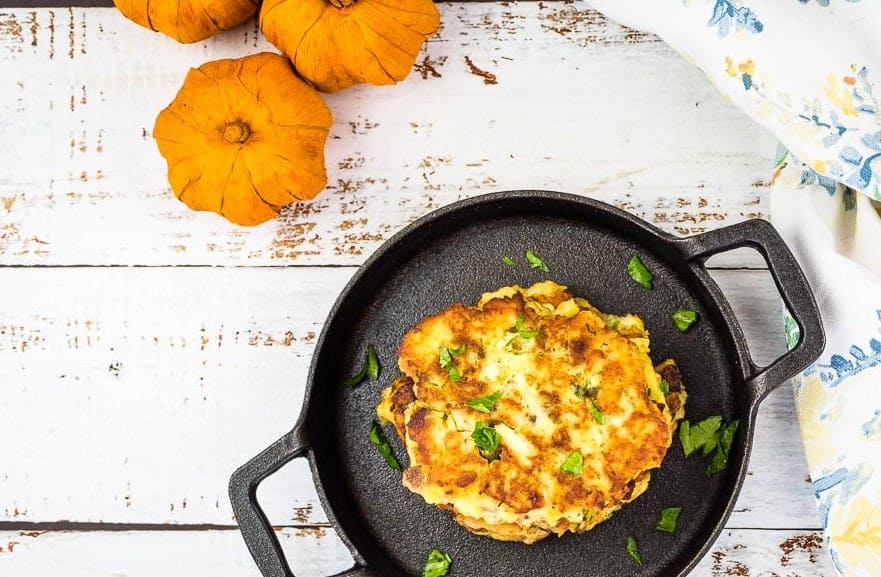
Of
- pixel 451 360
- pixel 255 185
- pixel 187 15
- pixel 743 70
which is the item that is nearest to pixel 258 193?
pixel 255 185

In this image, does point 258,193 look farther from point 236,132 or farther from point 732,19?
point 732,19

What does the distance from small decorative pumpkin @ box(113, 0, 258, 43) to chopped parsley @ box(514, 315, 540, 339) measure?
75 cm

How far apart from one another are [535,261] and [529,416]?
0.32 meters

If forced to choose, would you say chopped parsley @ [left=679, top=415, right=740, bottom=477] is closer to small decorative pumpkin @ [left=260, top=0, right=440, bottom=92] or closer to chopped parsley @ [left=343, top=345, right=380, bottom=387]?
chopped parsley @ [left=343, top=345, right=380, bottom=387]

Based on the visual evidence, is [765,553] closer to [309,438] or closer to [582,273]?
[582,273]

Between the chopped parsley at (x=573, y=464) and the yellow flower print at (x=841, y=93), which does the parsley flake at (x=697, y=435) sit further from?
the yellow flower print at (x=841, y=93)

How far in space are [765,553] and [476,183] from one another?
87 centimetres

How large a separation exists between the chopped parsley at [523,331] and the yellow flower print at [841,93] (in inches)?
24.1

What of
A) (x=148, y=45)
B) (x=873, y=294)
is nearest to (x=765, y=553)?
(x=873, y=294)

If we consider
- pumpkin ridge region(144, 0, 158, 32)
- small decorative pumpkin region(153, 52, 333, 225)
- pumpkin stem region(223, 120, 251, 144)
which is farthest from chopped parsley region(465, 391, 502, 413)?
pumpkin ridge region(144, 0, 158, 32)

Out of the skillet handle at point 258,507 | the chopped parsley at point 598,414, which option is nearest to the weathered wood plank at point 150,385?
the skillet handle at point 258,507

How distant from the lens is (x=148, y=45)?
1.75m

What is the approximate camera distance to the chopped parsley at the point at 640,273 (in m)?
1.60

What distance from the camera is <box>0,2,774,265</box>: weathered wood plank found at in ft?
5.55
